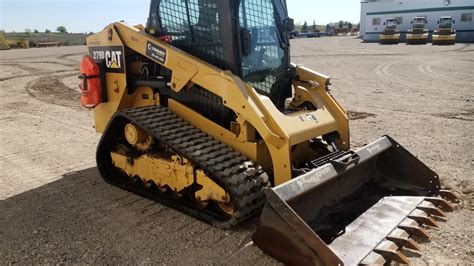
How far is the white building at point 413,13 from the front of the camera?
38875 millimetres

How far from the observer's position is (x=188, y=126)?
4578mm

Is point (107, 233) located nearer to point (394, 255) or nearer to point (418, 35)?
point (394, 255)

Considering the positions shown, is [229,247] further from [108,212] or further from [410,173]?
[410,173]

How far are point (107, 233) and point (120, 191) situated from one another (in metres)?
1.08

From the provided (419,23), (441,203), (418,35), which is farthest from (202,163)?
(419,23)

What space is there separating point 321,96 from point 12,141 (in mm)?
5439

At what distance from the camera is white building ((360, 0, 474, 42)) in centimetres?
3888

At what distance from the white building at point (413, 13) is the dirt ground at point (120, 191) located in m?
31.4

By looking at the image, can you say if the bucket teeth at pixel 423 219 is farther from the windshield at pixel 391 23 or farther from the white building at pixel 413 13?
the white building at pixel 413 13

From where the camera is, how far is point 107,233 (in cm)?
404

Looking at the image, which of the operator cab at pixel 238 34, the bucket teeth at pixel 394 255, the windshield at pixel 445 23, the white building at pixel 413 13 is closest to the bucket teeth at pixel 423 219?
the bucket teeth at pixel 394 255

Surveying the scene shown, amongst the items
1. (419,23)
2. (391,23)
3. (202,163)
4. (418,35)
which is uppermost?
(391,23)

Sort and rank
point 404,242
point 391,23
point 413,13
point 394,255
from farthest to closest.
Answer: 1. point 413,13
2. point 391,23
3. point 404,242
4. point 394,255

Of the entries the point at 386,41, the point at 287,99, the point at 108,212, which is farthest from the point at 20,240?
the point at 386,41
